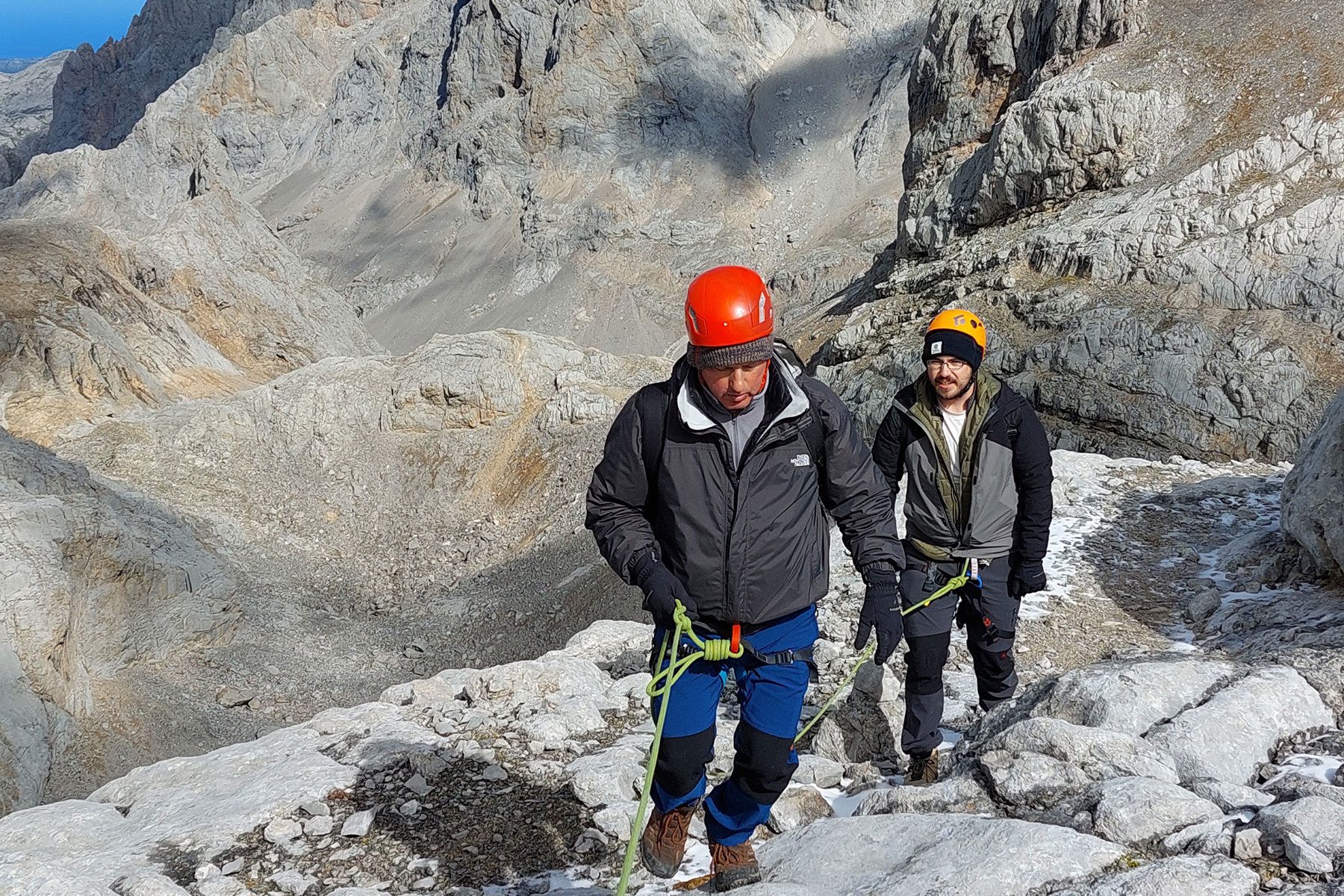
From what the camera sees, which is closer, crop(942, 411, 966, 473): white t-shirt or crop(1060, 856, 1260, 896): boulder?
crop(1060, 856, 1260, 896): boulder

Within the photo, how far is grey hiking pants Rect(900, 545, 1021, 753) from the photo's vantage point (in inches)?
215

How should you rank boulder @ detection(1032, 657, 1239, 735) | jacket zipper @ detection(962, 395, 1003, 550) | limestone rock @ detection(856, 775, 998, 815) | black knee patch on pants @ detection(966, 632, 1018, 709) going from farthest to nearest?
black knee patch on pants @ detection(966, 632, 1018, 709) < jacket zipper @ detection(962, 395, 1003, 550) < boulder @ detection(1032, 657, 1239, 735) < limestone rock @ detection(856, 775, 998, 815)

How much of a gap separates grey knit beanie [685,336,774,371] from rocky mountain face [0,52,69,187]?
136 meters

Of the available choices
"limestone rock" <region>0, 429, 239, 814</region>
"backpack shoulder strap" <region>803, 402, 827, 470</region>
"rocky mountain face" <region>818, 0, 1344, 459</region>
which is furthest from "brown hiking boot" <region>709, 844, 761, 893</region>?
"rocky mountain face" <region>818, 0, 1344, 459</region>

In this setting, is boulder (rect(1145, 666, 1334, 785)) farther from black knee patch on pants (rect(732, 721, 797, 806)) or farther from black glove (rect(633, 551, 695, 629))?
black glove (rect(633, 551, 695, 629))

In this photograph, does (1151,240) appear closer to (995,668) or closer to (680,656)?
(995,668)

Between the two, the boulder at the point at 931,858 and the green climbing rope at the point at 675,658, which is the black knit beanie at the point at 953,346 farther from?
the boulder at the point at 931,858

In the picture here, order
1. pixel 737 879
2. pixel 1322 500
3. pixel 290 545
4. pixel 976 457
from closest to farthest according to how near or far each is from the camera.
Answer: pixel 737 879, pixel 976 457, pixel 1322 500, pixel 290 545

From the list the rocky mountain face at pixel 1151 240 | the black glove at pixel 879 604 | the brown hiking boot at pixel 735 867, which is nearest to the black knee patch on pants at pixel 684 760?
the brown hiking boot at pixel 735 867

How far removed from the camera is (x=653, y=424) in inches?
148

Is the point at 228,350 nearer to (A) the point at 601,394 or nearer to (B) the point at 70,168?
(A) the point at 601,394

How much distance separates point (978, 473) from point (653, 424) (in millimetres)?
2494

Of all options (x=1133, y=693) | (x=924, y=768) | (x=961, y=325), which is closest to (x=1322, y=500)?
(x=1133, y=693)

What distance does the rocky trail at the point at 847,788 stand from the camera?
3.67 meters
